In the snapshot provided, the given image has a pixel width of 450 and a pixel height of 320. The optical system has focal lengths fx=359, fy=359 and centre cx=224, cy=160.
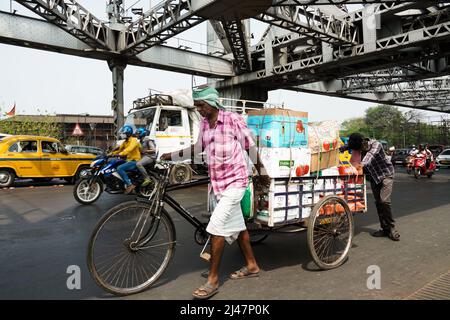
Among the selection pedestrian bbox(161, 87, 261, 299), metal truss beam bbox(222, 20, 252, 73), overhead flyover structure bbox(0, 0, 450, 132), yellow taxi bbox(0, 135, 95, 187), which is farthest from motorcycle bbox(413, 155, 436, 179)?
pedestrian bbox(161, 87, 261, 299)

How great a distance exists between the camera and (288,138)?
12.7 feet

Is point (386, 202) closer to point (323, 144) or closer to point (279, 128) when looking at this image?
point (323, 144)

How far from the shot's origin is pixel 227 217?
325 cm

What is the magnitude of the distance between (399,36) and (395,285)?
12998 mm

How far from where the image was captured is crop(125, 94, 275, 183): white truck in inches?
458

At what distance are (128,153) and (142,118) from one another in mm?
3970

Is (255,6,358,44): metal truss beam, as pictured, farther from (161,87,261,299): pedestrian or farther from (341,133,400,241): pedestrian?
(161,87,261,299): pedestrian

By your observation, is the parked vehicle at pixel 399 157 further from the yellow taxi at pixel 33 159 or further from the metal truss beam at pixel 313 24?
the yellow taxi at pixel 33 159

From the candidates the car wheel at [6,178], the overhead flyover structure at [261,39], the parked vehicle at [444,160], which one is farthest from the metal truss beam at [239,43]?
the parked vehicle at [444,160]

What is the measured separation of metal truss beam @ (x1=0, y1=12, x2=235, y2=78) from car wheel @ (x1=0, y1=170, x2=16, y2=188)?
5.41m

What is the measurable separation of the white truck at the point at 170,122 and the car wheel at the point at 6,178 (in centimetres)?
434
